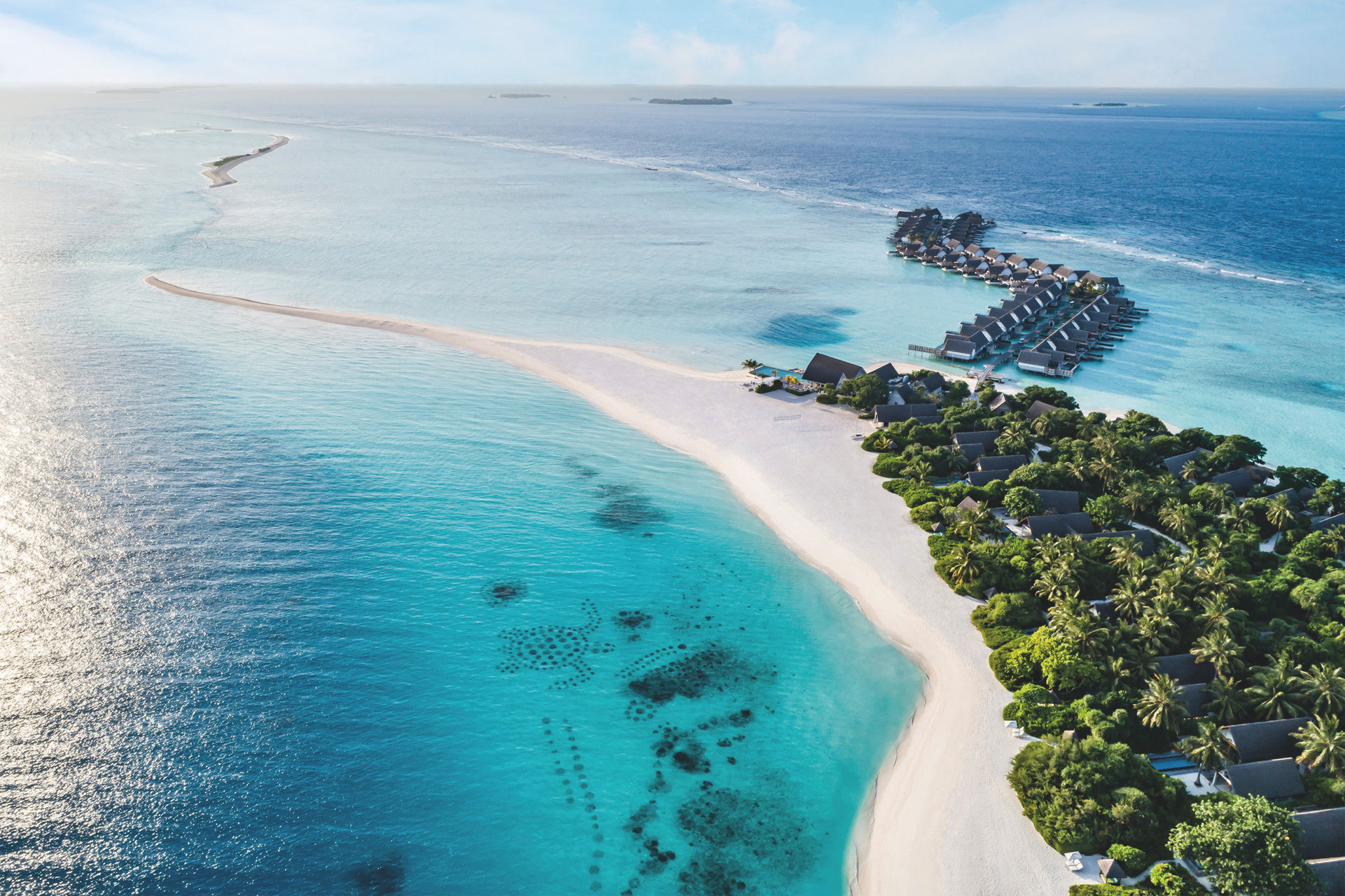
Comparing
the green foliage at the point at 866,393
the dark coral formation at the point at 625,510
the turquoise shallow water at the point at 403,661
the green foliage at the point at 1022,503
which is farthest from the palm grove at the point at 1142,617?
the dark coral formation at the point at 625,510

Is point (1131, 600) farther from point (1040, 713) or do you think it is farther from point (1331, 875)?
point (1331, 875)

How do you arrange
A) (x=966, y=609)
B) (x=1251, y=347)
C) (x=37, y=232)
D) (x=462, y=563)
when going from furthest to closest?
(x=37, y=232) < (x=1251, y=347) < (x=462, y=563) < (x=966, y=609)

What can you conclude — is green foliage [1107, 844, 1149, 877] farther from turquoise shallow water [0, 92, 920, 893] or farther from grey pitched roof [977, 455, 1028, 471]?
grey pitched roof [977, 455, 1028, 471]

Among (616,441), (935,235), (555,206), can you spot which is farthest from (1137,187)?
(616,441)

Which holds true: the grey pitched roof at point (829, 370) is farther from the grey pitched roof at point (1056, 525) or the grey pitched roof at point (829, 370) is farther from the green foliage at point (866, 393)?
the grey pitched roof at point (1056, 525)

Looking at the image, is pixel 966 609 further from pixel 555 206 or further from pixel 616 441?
pixel 555 206

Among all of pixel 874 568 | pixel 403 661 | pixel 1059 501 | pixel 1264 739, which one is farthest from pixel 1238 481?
pixel 403 661
